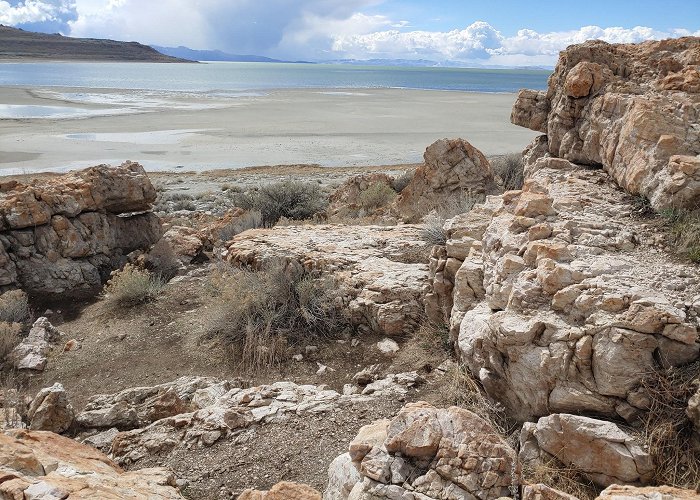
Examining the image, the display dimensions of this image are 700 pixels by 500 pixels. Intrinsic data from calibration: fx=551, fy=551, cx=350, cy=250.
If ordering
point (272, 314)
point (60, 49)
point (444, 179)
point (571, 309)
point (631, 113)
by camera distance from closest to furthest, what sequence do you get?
1. point (571, 309)
2. point (631, 113)
3. point (272, 314)
4. point (444, 179)
5. point (60, 49)

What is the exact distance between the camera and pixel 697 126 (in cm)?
553

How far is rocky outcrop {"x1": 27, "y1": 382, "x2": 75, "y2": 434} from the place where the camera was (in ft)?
16.3

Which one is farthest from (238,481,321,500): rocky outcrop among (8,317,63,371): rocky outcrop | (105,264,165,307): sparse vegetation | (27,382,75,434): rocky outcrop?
(105,264,165,307): sparse vegetation

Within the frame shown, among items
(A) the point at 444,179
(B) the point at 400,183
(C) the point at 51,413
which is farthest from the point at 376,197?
(C) the point at 51,413

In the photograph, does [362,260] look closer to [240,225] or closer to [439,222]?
[439,222]

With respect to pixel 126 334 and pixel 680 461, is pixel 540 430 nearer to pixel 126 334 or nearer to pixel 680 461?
pixel 680 461

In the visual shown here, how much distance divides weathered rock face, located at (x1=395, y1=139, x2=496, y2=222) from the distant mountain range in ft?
488

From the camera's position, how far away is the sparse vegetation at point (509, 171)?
11.5 m

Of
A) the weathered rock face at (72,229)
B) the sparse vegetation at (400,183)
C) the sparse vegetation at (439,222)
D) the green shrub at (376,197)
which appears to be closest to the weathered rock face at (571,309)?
the sparse vegetation at (439,222)

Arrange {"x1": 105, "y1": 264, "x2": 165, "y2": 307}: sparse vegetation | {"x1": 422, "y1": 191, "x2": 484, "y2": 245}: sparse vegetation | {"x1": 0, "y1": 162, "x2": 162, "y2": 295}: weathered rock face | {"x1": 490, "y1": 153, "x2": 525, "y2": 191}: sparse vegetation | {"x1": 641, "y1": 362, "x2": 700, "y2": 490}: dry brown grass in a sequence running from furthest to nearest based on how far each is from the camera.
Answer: {"x1": 490, "y1": 153, "x2": 525, "y2": 191}: sparse vegetation < {"x1": 0, "y1": 162, "x2": 162, "y2": 295}: weathered rock face < {"x1": 105, "y1": 264, "x2": 165, "y2": 307}: sparse vegetation < {"x1": 422, "y1": 191, "x2": 484, "y2": 245}: sparse vegetation < {"x1": 641, "y1": 362, "x2": 700, "y2": 490}: dry brown grass

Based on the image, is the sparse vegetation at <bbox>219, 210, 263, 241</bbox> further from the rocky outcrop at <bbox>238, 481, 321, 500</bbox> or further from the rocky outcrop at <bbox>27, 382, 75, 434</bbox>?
the rocky outcrop at <bbox>238, 481, 321, 500</bbox>

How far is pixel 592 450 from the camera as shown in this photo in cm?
354

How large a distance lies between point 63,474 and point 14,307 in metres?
5.98

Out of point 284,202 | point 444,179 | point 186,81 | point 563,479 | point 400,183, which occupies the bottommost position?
point 284,202
